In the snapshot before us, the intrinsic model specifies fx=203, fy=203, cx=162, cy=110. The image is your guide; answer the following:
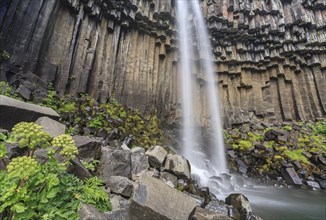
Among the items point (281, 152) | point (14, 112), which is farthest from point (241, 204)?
point (281, 152)

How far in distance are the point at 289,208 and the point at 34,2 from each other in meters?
14.7

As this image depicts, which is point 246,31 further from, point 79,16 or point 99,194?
point 99,194

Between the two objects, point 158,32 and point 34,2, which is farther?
point 158,32

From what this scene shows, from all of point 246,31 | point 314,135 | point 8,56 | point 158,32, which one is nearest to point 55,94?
point 8,56

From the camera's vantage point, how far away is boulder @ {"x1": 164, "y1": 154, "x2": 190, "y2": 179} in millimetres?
5718

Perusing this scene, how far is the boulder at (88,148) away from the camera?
4.20 m

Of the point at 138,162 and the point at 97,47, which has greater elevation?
the point at 97,47

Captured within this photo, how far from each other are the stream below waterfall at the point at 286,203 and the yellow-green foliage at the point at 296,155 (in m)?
2.42

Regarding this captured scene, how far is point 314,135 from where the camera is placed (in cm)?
1556

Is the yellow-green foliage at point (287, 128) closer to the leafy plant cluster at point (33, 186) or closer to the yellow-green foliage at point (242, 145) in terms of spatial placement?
the yellow-green foliage at point (242, 145)

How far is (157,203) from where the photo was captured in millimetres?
2959

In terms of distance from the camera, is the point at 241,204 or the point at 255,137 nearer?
the point at 241,204

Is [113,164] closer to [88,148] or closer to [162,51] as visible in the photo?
[88,148]

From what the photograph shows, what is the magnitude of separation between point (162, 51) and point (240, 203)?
1384cm
